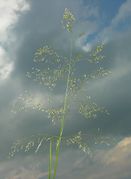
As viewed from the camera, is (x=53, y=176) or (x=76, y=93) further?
(x=76, y=93)

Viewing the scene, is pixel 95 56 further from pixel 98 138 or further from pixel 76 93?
pixel 98 138

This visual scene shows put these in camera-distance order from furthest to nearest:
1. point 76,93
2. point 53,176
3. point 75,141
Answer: point 76,93 → point 75,141 → point 53,176

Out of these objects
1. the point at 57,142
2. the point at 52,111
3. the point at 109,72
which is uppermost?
the point at 109,72

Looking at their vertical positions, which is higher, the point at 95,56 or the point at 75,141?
the point at 95,56

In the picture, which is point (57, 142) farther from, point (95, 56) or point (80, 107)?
point (95, 56)

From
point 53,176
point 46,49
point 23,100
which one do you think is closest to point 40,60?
point 46,49

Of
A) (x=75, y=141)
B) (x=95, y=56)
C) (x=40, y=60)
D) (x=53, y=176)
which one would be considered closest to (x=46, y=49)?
(x=40, y=60)

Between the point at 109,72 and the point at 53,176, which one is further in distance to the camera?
the point at 109,72

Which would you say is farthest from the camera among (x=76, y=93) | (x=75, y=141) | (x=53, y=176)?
(x=76, y=93)

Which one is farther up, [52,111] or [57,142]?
[52,111]
